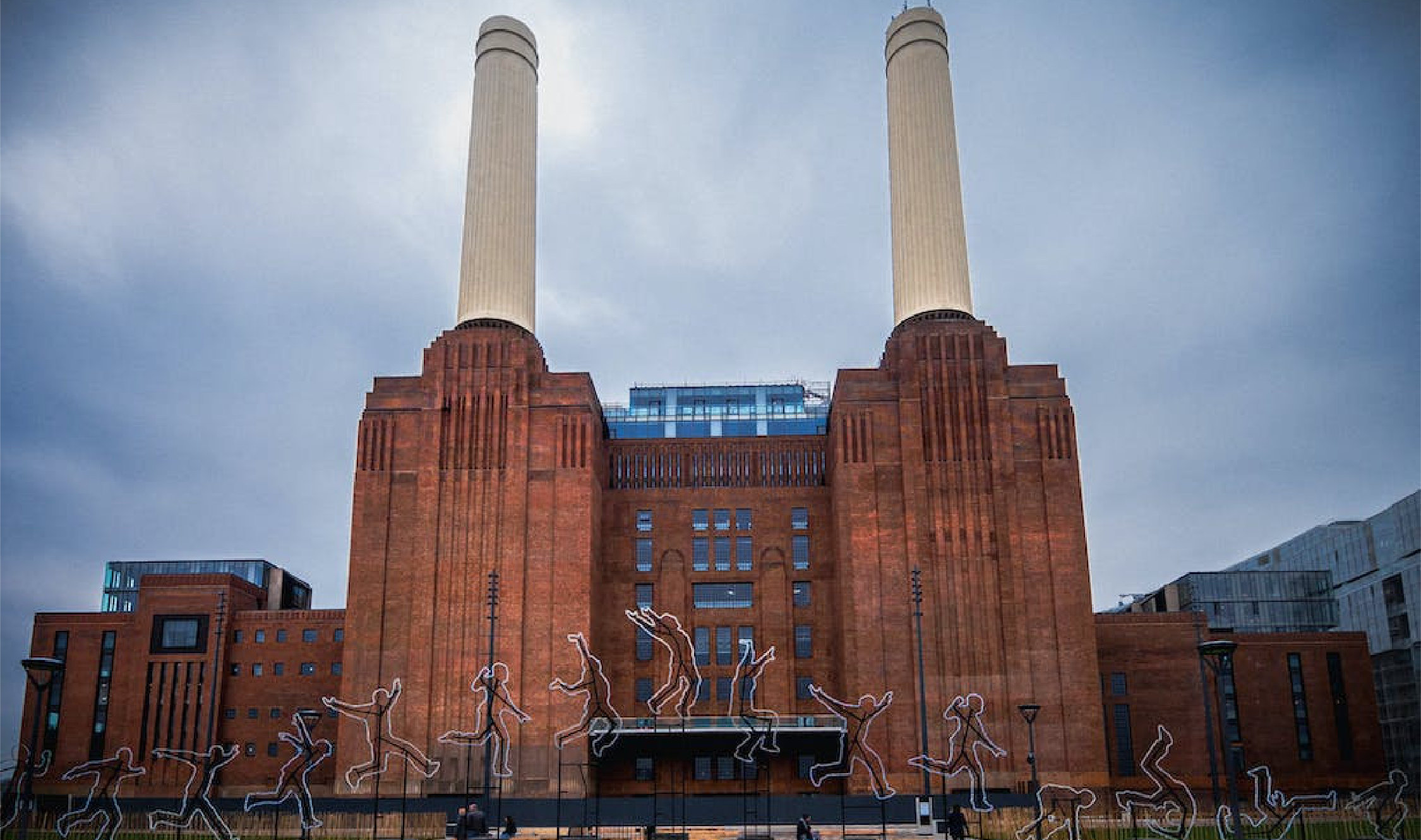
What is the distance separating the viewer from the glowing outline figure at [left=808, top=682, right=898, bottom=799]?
6606 centimetres

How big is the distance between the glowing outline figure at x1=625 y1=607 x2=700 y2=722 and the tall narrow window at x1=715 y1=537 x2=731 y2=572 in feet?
14.0

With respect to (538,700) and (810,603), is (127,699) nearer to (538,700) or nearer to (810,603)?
(538,700)

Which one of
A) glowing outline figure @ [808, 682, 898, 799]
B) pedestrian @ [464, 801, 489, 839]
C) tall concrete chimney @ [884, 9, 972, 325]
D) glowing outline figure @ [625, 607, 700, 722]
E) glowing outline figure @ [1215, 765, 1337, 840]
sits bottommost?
glowing outline figure @ [1215, 765, 1337, 840]

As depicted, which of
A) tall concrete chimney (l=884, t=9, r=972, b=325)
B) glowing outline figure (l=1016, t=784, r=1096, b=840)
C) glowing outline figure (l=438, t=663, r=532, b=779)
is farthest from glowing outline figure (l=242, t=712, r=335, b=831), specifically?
tall concrete chimney (l=884, t=9, r=972, b=325)

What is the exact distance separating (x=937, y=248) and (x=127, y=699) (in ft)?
195

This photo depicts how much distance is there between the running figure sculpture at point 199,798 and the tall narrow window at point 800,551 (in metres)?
34.1

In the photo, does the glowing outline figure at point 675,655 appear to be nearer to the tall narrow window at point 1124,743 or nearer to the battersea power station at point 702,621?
the battersea power station at point 702,621

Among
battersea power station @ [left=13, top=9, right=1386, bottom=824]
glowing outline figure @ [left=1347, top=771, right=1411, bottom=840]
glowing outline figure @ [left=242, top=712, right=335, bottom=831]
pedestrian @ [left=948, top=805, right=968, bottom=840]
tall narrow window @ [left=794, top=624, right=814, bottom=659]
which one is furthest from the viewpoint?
tall narrow window @ [left=794, top=624, right=814, bottom=659]

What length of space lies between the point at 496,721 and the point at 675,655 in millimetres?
12541

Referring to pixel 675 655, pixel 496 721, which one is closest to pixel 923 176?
pixel 675 655

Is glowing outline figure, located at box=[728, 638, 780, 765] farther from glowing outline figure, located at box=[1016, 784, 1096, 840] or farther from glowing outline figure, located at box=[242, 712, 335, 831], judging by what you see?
glowing outline figure, located at box=[242, 712, 335, 831]

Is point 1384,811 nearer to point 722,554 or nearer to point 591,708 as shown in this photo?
point 722,554

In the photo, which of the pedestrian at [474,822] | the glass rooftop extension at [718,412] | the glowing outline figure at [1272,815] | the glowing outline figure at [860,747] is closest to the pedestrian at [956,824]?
the glowing outline figure at [1272,815]

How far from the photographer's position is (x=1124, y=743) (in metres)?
74.6
